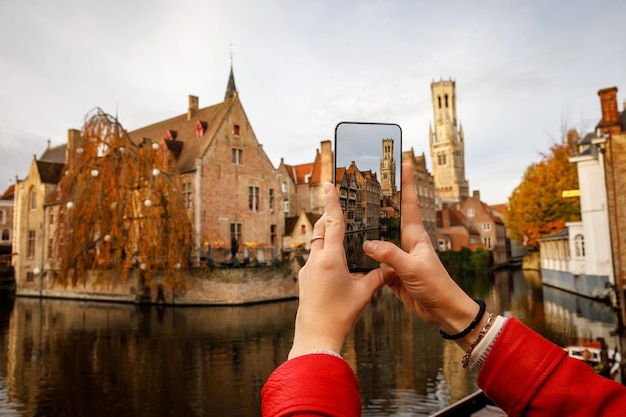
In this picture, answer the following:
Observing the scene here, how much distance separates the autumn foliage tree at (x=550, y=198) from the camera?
118 feet

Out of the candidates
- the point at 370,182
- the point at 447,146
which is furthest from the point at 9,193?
the point at 447,146

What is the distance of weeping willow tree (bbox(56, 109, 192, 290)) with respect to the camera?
2136cm

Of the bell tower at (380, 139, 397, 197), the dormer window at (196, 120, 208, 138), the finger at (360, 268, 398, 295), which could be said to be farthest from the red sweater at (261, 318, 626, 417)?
the dormer window at (196, 120, 208, 138)

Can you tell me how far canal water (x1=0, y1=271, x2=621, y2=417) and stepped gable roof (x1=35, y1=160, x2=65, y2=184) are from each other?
15.9 m

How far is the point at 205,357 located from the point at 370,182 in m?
11.6

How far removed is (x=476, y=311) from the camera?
4.36 ft

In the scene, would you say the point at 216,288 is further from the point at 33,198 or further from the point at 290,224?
the point at 33,198

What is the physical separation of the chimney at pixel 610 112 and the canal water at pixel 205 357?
24.2 ft

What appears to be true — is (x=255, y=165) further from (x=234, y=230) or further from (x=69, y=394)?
(x=69, y=394)

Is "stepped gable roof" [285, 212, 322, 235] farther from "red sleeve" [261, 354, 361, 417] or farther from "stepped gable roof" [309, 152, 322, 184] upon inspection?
"red sleeve" [261, 354, 361, 417]

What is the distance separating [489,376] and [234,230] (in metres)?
29.3

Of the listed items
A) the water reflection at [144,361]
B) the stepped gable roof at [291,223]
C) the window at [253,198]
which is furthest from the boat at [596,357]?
the stepped gable roof at [291,223]

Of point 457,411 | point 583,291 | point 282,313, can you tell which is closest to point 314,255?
point 457,411

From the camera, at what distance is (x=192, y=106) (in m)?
34.4
